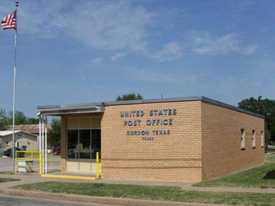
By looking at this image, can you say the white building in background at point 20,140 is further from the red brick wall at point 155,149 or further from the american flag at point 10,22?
the red brick wall at point 155,149

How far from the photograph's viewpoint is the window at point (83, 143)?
26.1 m

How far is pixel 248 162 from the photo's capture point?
31.9m

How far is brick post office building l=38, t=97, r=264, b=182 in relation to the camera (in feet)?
72.6

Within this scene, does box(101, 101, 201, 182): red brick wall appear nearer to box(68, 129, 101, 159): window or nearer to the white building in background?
box(68, 129, 101, 159): window

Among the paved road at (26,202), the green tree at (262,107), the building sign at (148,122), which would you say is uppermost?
the green tree at (262,107)

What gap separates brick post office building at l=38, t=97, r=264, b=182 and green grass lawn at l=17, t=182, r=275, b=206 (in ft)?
10.6

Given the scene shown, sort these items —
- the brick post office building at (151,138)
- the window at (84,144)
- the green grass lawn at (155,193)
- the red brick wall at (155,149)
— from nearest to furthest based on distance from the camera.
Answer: the green grass lawn at (155,193), the red brick wall at (155,149), the brick post office building at (151,138), the window at (84,144)

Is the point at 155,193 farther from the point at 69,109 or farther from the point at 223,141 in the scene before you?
the point at 69,109

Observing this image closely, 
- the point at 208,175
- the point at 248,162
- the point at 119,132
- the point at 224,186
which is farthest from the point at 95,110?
the point at 248,162

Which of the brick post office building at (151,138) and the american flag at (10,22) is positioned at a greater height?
the american flag at (10,22)

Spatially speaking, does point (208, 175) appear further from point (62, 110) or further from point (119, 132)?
point (62, 110)

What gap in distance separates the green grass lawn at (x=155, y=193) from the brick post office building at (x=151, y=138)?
3.22m

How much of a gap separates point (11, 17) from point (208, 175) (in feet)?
48.8

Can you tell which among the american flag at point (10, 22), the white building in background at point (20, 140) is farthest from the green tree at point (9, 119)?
the american flag at point (10, 22)
